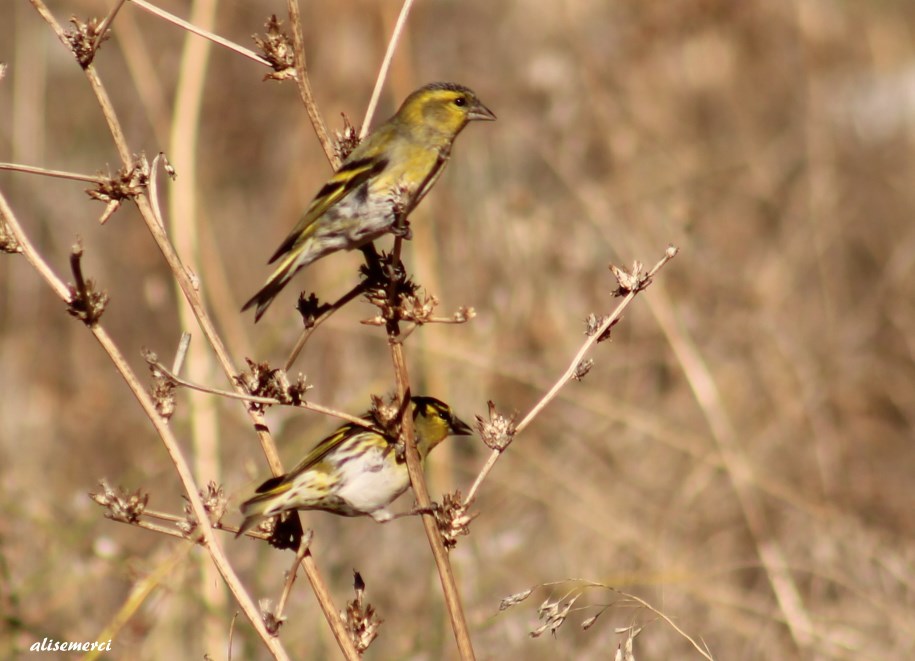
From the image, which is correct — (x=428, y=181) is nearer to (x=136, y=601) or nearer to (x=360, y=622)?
(x=360, y=622)

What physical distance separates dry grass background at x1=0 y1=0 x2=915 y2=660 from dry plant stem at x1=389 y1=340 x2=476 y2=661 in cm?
130

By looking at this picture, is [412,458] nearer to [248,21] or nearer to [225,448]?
[225,448]

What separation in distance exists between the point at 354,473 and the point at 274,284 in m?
0.55

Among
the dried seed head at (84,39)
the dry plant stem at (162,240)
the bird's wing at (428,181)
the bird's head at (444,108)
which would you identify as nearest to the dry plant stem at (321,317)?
the dry plant stem at (162,240)

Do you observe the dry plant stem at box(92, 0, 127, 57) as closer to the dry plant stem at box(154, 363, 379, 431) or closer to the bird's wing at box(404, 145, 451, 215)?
the dry plant stem at box(154, 363, 379, 431)

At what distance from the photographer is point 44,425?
6836 millimetres

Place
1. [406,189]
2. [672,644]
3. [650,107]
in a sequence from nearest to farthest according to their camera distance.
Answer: [406,189]
[672,644]
[650,107]

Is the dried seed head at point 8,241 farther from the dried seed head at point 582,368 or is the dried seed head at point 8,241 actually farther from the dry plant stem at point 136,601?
the dry plant stem at point 136,601

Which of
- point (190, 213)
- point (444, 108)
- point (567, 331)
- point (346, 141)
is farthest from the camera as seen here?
point (567, 331)

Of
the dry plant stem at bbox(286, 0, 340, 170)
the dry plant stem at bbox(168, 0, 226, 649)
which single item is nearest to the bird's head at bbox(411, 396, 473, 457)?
the dry plant stem at bbox(286, 0, 340, 170)

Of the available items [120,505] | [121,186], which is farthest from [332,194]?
[120,505]

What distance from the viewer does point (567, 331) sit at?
6.15m

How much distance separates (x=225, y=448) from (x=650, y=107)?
4.21 meters

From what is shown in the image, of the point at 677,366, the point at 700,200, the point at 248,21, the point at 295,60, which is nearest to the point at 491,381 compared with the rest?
the point at 677,366
